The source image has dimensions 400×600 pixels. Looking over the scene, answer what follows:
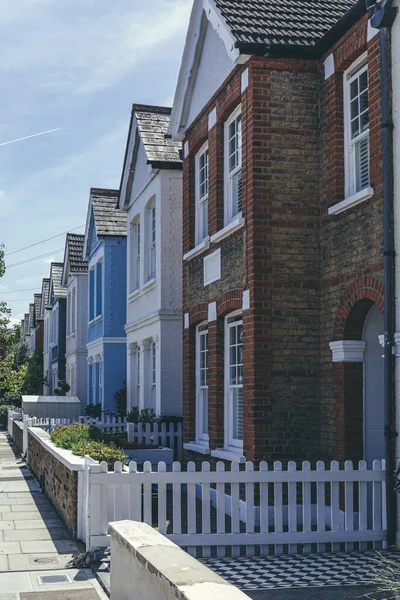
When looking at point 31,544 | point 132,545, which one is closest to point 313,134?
point 31,544

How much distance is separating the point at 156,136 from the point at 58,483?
10343 millimetres

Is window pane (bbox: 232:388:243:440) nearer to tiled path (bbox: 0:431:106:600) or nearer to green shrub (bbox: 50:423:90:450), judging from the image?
green shrub (bbox: 50:423:90:450)

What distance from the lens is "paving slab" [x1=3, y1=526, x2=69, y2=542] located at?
11.1 meters

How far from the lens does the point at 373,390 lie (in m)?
11.5

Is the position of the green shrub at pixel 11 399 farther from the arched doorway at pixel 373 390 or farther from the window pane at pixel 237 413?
the arched doorway at pixel 373 390

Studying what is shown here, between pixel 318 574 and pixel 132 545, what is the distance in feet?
11.6

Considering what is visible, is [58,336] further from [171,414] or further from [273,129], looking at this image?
[273,129]

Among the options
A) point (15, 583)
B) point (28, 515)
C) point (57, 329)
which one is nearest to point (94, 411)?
point (28, 515)

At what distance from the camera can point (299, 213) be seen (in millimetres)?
12492

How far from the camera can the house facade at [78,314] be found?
36.8m

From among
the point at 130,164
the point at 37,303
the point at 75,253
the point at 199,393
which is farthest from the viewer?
the point at 37,303

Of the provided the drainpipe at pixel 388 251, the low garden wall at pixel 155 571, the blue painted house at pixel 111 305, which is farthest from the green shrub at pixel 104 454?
the blue painted house at pixel 111 305

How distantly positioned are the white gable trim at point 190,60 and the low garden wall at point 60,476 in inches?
256

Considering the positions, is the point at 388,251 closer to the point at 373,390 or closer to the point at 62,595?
the point at 373,390
